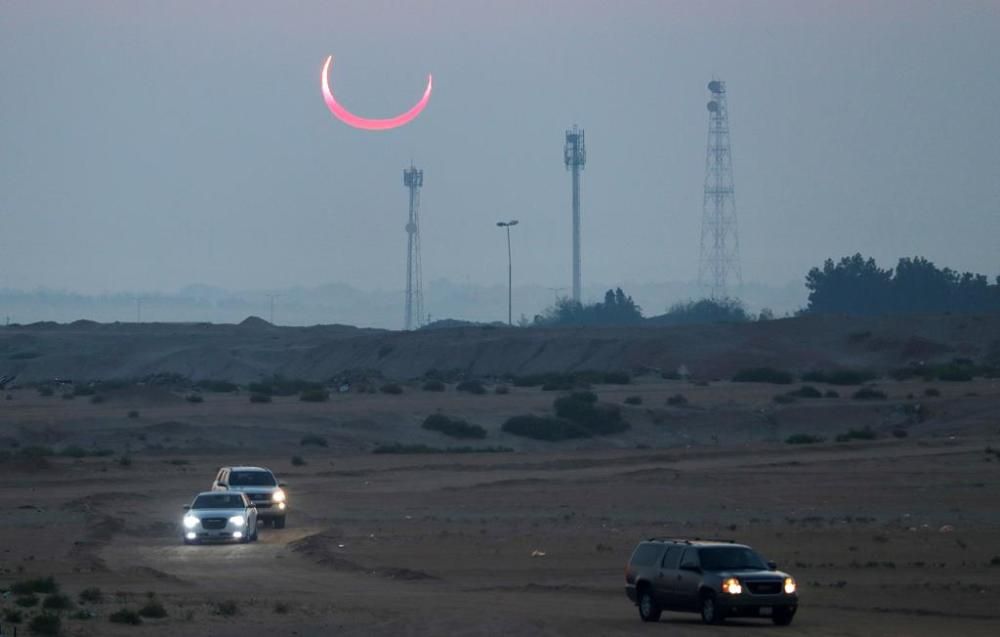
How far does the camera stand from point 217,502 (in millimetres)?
38250

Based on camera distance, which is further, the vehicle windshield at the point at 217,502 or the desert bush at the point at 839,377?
the desert bush at the point at 839,377

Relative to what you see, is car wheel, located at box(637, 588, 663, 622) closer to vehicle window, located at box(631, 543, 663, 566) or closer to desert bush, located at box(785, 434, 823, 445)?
vehicle window, located at box(631, 543, 663, 566)

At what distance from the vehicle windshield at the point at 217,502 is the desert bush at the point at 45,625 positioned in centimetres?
1666

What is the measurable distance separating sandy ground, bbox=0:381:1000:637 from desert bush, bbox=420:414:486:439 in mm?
1006

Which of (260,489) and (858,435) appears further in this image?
(858,435)

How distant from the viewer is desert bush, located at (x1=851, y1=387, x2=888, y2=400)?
8900 centimetres

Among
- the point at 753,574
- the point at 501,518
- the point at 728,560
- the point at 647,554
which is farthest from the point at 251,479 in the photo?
the point at 753,574

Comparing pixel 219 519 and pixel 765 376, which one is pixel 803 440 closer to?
pixel 765 376

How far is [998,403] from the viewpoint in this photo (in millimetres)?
79250

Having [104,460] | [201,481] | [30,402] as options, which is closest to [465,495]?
[201,481]

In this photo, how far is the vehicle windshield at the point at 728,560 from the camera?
2266 centimetres

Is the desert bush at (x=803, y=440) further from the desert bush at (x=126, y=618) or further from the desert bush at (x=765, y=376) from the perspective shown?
the desert bush at (x=126, y=618)

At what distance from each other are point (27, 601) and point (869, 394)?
71.4 metres

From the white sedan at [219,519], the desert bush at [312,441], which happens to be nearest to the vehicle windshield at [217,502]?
the white sedan at [219,519]
